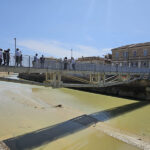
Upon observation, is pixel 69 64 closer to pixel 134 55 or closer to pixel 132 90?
pixel 132 90

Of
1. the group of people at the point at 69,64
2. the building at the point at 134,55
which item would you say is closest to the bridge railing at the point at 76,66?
the group of people at the point at 69,64

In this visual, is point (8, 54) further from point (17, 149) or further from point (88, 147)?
point (88, 147)

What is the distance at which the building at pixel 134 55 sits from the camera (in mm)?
32566

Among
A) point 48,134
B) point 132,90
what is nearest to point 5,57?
point 48,134

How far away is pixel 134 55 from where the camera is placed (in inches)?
1367

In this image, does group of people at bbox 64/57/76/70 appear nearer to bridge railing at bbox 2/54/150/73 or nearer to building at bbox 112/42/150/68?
bridge railing at bbox 2/54/150/73

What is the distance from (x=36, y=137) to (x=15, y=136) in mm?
1060

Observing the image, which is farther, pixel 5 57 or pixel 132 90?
pixel 132 90

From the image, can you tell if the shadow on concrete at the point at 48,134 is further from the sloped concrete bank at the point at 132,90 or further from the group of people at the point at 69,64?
the sloped concrete bank at the point at 132,90

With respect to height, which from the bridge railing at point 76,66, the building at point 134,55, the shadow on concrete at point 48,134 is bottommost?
the shadow on concrete at point 48,134

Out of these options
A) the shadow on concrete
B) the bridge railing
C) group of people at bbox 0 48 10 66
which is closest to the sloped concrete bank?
the bridge railing

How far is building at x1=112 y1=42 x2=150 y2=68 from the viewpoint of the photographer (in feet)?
107

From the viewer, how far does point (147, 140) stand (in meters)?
7.36

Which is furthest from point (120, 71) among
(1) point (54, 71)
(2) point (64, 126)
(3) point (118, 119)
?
(2) point (64, 126)
